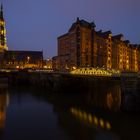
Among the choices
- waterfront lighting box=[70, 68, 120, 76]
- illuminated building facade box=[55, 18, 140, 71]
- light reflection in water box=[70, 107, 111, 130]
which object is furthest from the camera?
illuminated building facade box=[55, 18, 140, 71]

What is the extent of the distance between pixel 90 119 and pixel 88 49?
8402 centimetres

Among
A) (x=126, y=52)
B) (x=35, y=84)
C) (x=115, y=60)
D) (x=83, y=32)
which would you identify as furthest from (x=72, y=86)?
(x=126, y=52)

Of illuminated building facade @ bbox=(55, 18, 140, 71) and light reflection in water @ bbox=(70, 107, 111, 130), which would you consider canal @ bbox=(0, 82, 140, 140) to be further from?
illuminated building facade @ bbox=(55, 18, 140, 71)

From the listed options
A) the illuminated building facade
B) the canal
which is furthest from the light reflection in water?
the illuminated building facade

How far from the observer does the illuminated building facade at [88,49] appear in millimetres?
124812

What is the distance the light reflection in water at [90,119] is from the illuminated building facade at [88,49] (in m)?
59.2

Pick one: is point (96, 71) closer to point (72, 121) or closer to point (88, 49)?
point (72, 121)

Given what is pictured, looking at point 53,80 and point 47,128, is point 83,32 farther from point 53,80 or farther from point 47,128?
point 47,128

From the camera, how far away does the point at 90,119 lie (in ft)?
145

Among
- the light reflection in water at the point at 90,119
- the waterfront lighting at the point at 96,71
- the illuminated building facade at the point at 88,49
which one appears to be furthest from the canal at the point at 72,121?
the illuminated building facade at the point at 88,49

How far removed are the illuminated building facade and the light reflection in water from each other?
59.2 m

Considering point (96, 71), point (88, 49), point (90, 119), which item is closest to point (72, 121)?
point (90, 119)

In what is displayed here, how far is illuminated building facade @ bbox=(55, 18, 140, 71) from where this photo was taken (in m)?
125

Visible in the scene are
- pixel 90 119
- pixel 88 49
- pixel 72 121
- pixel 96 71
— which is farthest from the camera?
pixel 88 49
